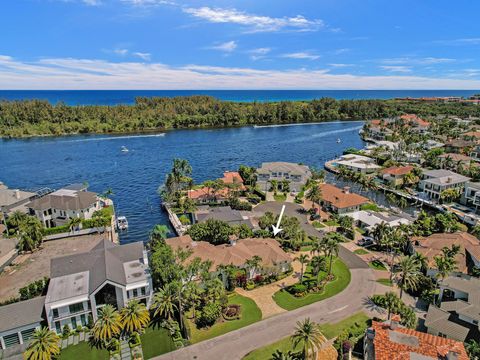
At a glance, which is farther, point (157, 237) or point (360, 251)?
point (360, 251)

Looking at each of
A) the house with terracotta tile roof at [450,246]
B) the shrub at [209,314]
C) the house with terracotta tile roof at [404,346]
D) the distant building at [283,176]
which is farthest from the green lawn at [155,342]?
the distant building at [283,176]

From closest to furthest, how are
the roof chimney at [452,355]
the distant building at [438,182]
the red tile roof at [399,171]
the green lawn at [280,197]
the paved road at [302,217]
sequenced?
the roof chimney at [452,355], the paved road at [302,217], the distant building at [438,182], the green lawn at [280,197], the red tile roof at [399,171]

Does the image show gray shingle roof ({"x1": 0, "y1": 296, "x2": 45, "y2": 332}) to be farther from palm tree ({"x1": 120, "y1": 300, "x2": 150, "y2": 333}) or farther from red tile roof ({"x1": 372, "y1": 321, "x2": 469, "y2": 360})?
red tile roof ({"x1": 372, "y1": 321, "x2": 469, "y2": 360})

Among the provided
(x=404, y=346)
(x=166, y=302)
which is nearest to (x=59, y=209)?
(x=166, y=302)

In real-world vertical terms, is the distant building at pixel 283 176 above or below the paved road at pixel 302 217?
above

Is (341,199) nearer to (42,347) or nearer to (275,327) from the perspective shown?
(275,327)

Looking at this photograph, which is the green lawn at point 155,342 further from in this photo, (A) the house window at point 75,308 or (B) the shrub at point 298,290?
(B) the shrub at point 298,290
